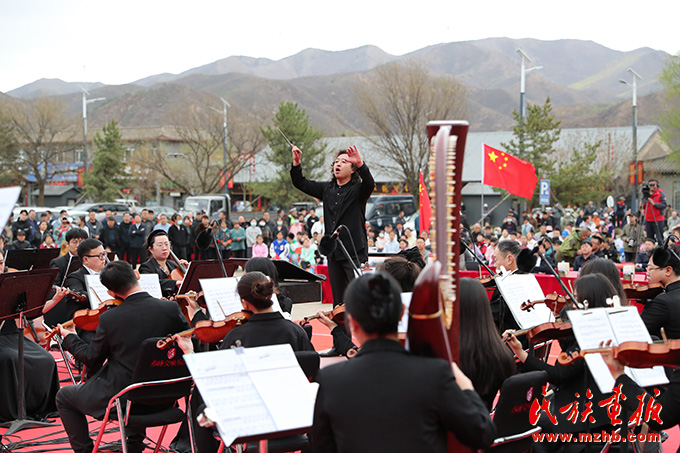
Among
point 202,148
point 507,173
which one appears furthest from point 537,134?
point 507,173

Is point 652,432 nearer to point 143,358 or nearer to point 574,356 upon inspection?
point 574,356

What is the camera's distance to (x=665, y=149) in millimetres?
45312

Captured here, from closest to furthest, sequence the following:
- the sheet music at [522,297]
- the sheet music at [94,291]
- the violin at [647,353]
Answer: the violin at [647,353] < the sheet music at [522,297] < the sheet music at [94,291]

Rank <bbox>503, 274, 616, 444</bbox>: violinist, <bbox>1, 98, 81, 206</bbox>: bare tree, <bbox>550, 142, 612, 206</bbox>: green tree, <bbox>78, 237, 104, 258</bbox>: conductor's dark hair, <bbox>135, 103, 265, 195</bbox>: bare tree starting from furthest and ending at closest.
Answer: <bbox>1, 98, 81, 206</bbox>: bare tree
<bbox>135, 103, 265, 195</bbox>: bare tree
<bbox>550, 142, 612, 206</bbox>: green tree
<bbox>78, 237, 104, 258</bbox>: conductor's dark hair
<bbox>503, 274, 616, 444</bbox>: violinist

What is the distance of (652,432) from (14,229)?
18528 mm

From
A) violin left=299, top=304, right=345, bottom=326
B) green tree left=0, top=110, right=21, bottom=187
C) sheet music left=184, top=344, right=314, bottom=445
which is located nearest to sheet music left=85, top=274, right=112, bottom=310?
violin left=299, top=304, right=345, bottom=326

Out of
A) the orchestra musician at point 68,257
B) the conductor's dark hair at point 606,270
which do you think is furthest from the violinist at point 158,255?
the conductor's dark hair at point 606,270

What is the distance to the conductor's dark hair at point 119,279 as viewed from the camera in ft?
15.3

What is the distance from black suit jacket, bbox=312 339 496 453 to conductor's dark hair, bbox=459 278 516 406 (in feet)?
3.34

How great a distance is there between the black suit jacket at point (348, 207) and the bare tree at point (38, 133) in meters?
48.5

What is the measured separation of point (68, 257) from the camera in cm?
800

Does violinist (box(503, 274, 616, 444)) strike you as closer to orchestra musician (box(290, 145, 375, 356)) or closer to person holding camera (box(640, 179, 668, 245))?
orchestra musician (box(290, 145, 375, 356))

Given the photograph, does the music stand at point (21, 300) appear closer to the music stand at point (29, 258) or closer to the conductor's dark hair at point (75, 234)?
the conductor's dark hair at point (75, 234)

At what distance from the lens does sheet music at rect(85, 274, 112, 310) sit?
5.64 metres
